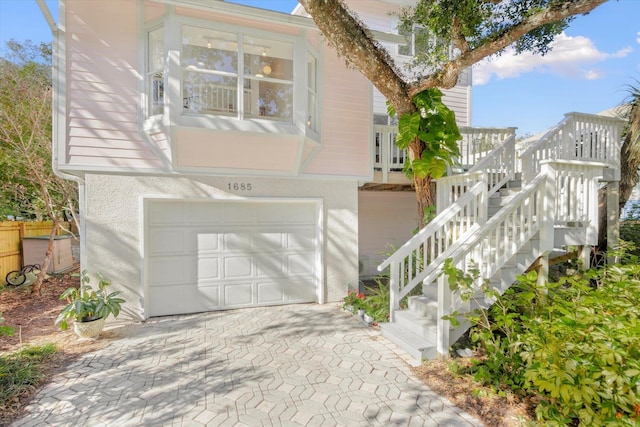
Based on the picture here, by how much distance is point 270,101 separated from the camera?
5508 mm

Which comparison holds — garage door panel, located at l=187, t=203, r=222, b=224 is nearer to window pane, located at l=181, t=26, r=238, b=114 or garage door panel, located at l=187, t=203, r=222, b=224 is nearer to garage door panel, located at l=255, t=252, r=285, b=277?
garage door panel, located at l=255, t=252, r=285, b=277

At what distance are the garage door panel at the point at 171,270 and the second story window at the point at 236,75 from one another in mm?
2553

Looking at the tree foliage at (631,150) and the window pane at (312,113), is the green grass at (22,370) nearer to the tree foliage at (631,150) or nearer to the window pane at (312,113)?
the window pane at (312,113)

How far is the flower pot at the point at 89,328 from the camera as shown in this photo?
4.43m

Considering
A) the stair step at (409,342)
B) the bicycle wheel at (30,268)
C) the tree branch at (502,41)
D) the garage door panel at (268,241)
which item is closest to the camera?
the stair step at (409,342)

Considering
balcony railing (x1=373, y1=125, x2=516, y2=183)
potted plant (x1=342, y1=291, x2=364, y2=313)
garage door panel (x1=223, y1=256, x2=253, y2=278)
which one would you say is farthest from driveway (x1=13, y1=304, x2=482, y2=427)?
balcony railing (x1=373, y1=125, x2=516, y2=183)

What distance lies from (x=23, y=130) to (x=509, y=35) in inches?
385

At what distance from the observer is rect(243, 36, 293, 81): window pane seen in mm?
5359

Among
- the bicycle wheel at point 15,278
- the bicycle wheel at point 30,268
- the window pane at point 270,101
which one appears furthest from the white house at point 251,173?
the bicycle wheel at point 30,268

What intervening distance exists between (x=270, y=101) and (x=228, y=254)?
2885 mm

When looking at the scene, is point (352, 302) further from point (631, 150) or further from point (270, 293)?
point (631, 150)

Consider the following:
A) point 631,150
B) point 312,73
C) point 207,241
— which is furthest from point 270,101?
point 631,150

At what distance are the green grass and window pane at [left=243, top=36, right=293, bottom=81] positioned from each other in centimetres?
497

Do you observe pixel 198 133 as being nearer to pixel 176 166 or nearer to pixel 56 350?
pixel 176 166
